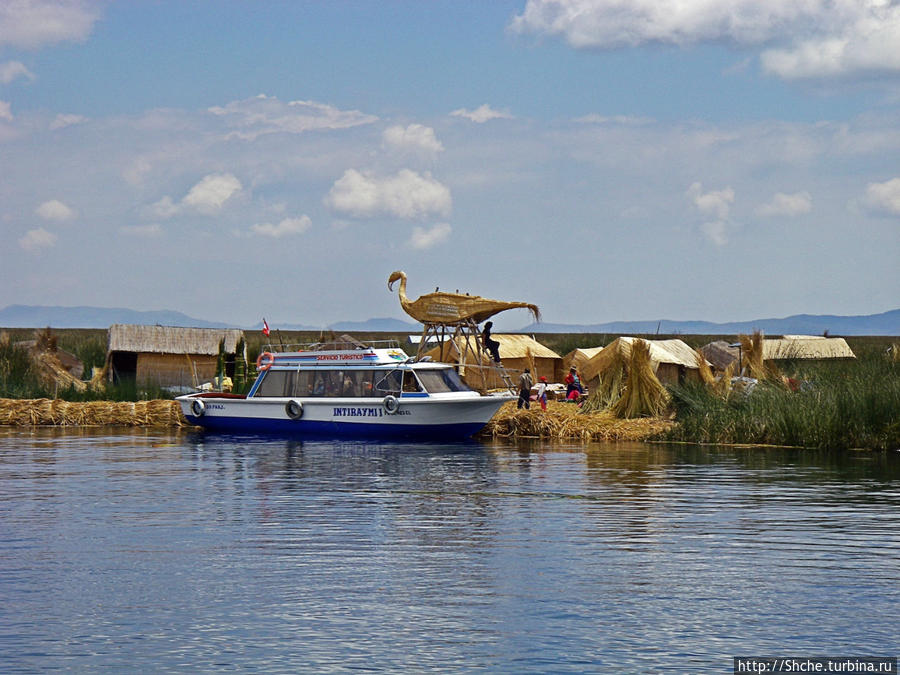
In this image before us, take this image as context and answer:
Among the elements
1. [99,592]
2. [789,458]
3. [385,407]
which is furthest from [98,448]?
[99,592]

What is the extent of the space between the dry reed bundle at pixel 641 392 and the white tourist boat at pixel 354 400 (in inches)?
171

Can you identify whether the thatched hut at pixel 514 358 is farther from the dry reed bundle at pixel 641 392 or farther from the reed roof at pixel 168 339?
the reed roof at pixel 168 339

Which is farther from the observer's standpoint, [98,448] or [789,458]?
[98,448]

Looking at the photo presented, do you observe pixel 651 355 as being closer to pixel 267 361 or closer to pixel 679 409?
pixel 679 409

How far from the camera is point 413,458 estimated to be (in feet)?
96.3

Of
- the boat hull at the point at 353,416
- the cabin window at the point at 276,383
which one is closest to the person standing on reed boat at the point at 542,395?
the boat hull at the point at 353,416

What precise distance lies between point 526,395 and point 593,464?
942cm

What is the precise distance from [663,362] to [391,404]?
1343 cm

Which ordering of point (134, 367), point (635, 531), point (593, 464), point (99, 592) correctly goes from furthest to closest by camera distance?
point (134, 367) → point (593, 464) → point (635, 531) → point (99, 592)

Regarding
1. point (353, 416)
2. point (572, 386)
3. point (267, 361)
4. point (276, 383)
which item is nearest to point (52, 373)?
point (267, 361)

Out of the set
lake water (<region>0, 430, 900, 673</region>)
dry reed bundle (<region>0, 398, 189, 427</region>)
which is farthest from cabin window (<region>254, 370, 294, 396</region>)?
lake water (<region>0, 430, 900, 673</region>)

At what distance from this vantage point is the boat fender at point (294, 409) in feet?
116

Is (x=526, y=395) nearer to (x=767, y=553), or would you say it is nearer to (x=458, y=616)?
(x=767, y=553)

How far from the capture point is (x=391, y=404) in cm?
3378
